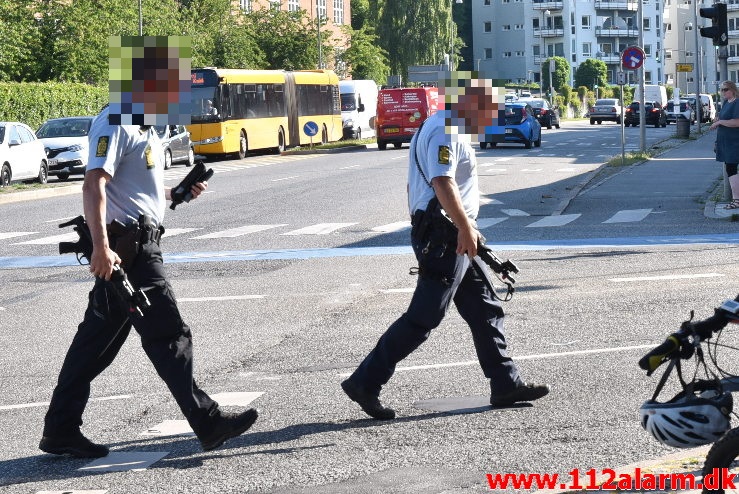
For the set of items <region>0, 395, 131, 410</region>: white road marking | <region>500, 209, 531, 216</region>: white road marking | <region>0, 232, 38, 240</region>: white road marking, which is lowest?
<region>0, 395, 131, 410</region>: white road marking

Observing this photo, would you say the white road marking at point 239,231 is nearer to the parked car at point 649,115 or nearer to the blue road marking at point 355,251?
the blue road marking at point 355,251

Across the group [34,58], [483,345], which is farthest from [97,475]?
[34,58]

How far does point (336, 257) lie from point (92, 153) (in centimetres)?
916

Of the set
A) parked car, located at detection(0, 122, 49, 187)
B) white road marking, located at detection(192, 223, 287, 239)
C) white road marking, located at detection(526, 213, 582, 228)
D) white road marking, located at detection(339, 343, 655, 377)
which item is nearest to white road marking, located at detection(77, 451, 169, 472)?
white road marking, located at detection(339, 343, 655, 377)

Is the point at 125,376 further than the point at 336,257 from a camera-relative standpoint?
No

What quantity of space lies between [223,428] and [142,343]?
52 cm

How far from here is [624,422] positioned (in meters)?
6.36

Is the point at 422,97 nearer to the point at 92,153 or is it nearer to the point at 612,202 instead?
the point at 612,202

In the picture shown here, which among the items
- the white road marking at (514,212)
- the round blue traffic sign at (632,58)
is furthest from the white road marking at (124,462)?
the round blue traffic sign at (632,58)

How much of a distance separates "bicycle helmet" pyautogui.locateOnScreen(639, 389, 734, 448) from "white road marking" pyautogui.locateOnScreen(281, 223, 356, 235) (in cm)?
1383

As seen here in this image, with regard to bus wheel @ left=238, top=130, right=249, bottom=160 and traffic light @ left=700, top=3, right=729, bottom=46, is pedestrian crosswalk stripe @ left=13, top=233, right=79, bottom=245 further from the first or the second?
bus wheel @ left=238, top=130, right=249, bottom=160

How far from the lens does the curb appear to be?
26.8 meters

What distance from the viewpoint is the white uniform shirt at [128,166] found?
581cm

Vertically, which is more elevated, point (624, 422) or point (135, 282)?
point (135, 282)
